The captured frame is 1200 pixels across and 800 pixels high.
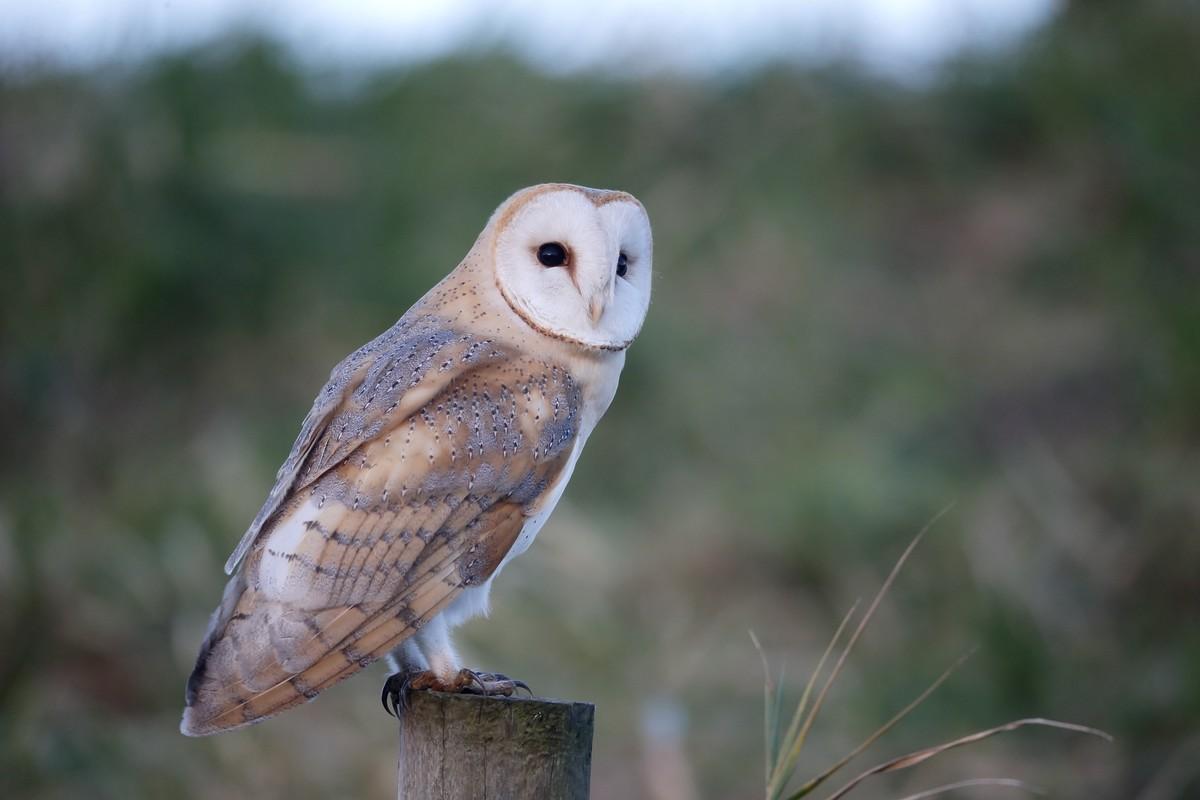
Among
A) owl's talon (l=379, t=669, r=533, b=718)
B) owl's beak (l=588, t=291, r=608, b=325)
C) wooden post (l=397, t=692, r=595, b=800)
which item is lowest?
wooden post (l=397, t=692, r=595, b=800)

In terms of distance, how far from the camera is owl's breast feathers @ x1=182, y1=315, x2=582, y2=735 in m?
2.14

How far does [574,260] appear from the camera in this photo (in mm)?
2414

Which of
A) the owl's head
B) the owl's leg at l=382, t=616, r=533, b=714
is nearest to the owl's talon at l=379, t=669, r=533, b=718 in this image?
the owl's leg at l=382, t=616, r=533, b=714

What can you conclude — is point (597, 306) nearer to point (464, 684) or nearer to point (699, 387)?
point (464, 684)

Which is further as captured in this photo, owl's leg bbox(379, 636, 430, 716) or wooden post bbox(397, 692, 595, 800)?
owl's leg bbox(379, 636, 430, 716)

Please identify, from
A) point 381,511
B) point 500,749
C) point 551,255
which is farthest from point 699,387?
point 500,749

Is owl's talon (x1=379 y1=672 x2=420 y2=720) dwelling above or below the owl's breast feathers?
below

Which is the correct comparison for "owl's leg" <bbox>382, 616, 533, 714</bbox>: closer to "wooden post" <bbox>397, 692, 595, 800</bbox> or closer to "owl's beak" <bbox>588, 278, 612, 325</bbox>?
"wooden post" <bbox>397, 692, 595, 800</bbox>

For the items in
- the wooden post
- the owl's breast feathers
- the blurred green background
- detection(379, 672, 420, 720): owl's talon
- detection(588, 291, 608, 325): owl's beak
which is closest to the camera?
the wooden post

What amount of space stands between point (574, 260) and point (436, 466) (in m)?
0.45

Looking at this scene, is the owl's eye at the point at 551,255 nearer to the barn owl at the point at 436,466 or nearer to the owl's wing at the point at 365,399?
the barn owl at the point at 436,466

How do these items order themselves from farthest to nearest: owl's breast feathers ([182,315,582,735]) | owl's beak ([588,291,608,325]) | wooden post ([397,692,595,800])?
1. owl's beak ([588,291,608,325])
2. owl's breast feathers ([182,315,582,735])
3. wooden post ([397,692,595,800])

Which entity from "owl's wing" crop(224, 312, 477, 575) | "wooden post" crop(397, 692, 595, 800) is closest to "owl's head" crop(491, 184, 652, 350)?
"owl's wing" crop(224, 312, 477, 575)

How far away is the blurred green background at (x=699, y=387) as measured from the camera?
5.16 meters
